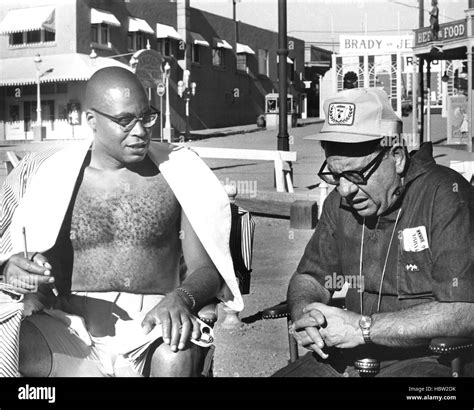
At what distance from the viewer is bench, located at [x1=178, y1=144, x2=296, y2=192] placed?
4.41 metres

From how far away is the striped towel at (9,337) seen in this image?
2135mm

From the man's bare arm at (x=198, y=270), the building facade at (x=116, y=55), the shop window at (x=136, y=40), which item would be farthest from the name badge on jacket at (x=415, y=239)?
the shop window at (x=136, y=40)

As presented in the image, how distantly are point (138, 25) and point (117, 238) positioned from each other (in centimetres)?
150

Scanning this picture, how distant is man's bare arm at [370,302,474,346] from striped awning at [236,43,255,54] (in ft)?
7.35

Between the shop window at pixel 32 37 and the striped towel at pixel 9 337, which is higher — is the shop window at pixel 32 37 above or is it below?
above

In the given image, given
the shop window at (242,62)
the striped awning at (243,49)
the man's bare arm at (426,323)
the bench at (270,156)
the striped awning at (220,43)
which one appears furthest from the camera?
the bench at (270,156)

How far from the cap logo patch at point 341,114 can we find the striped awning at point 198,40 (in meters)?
1.61

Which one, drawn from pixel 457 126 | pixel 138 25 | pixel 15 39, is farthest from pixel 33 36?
pixel 457 126

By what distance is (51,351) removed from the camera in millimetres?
2229

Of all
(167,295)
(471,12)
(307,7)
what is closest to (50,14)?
(307,7)

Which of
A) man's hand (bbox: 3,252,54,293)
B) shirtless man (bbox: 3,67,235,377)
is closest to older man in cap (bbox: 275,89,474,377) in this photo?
shirtless man (bbox: 3,67,235,377)

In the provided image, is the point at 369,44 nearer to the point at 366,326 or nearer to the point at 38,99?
the point at 38,99

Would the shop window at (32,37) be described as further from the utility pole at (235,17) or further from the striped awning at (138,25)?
the utility pole at (235,17)

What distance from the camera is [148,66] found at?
3.21 m
